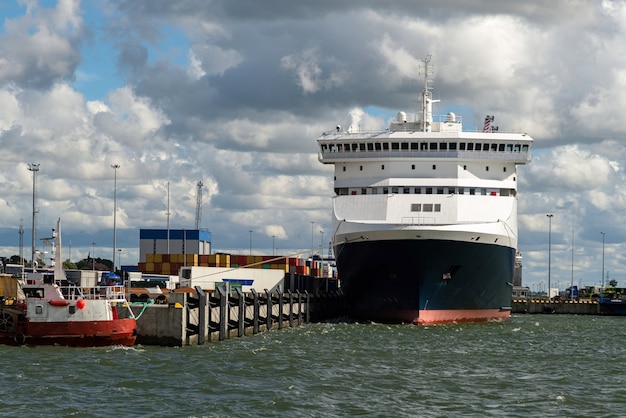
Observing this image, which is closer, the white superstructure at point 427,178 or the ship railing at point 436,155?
the white superstructure at point 427,178

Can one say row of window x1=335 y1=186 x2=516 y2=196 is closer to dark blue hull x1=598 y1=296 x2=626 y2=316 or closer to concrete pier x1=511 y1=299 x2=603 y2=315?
concrete pier x1=511 y1=299 x2=603 y2=315

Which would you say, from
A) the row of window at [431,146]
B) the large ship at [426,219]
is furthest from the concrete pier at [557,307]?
the row of window at [431,146]

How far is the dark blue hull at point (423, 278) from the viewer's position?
5891 centimetres

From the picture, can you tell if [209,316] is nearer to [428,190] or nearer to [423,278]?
[423,278]

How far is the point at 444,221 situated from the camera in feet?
204

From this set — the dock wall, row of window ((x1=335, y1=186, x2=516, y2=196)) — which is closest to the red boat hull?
the dock wall

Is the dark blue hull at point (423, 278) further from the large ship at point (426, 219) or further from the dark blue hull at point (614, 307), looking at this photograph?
the dark blue hull at point (614, 307)

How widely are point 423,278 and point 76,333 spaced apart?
22.4m

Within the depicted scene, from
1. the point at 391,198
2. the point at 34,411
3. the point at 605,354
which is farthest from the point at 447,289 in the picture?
the point at 34,411

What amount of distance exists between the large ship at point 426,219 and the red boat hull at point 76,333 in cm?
2067

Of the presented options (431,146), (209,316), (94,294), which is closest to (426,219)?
(431,146)

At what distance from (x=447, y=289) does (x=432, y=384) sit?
25398mm

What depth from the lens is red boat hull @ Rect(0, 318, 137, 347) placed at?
139 ft

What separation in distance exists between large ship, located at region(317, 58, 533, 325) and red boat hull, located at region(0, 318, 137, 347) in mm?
20673
